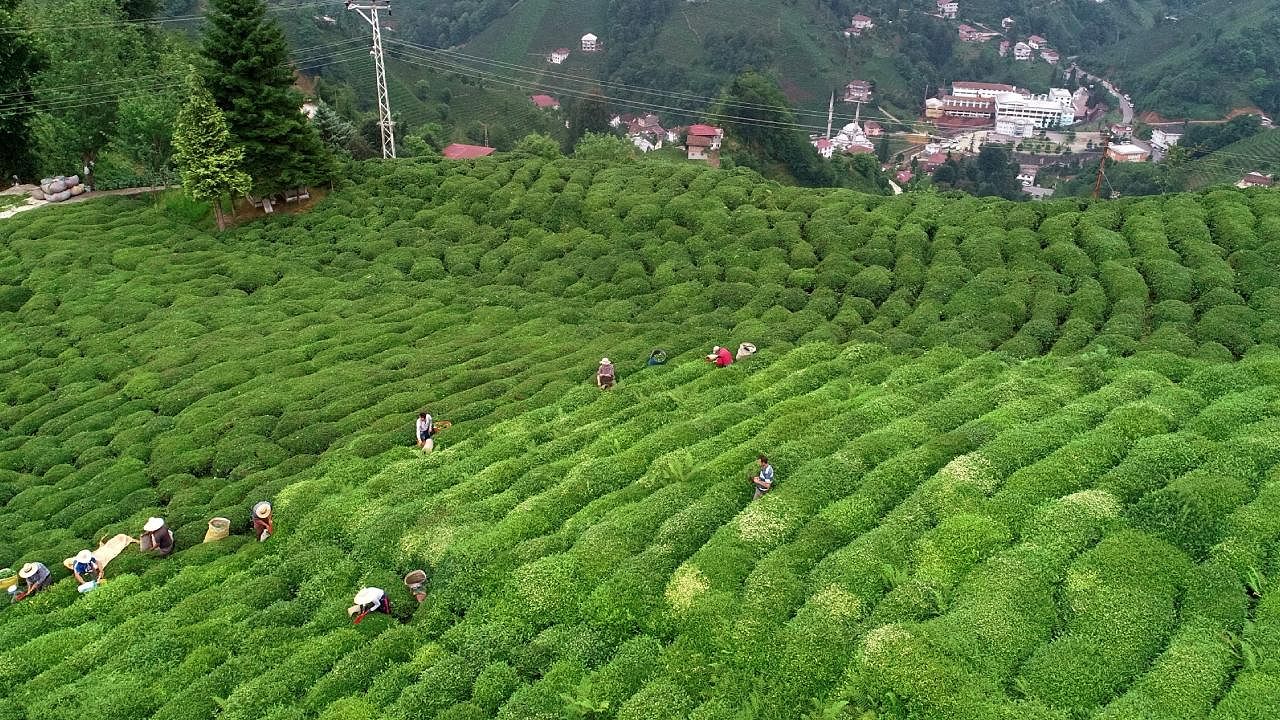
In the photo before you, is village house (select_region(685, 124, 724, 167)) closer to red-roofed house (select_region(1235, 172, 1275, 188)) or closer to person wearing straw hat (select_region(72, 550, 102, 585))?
red-roofed house (select_region(1235, 172, 1275, 188))

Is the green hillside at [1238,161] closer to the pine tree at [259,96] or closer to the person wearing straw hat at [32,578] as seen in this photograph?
the pine tree at [259,96]

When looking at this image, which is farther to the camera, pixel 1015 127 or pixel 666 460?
pixel 1015 127

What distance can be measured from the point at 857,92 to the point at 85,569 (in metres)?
144

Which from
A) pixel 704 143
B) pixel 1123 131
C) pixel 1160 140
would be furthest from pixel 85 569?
pixel 1123 131

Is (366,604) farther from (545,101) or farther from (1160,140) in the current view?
(1160,140)

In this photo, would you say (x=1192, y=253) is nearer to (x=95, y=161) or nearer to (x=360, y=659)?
(x=360, y=659)

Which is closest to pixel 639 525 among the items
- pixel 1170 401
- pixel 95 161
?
pixel 1170 401

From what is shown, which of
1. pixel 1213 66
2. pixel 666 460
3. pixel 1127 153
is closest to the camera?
pixel 666 460

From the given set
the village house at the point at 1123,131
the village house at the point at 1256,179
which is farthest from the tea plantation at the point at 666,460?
the village house at the point at 1123,131

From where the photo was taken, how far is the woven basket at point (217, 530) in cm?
1619

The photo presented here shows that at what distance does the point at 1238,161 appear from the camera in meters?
96.2

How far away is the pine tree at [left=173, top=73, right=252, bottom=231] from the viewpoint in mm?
29031

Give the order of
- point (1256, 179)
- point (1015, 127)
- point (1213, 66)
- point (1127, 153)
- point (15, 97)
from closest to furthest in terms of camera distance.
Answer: point (15, 97)
point (1256, 179)
point (1127, 153)
point (1213, 66)
point (1015, 127)

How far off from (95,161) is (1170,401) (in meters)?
39.5
